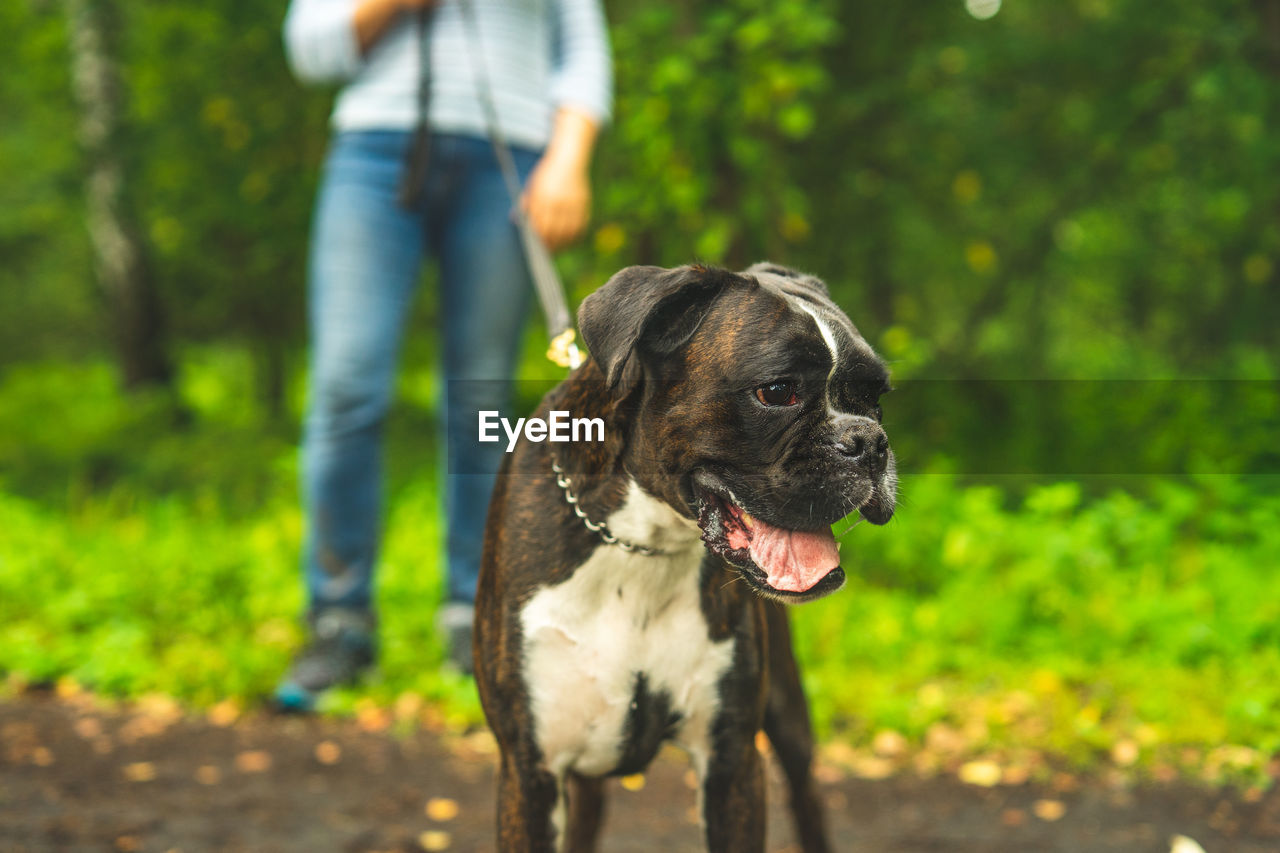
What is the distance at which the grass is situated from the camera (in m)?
3.71

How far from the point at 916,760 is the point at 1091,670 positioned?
0.93 metres

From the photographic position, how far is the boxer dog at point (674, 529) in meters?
1.74

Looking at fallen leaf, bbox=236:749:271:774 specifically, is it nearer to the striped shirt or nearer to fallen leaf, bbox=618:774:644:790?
fallen leaf, bbox=618:774:644:790

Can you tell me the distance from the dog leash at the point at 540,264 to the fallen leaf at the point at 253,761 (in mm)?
1876

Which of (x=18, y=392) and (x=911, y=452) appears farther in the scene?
(x=18, y=392)

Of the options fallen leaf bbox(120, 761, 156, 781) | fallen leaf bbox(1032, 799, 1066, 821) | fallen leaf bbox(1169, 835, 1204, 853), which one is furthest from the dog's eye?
fallen leaf bbox(120, 761, 156, 781)

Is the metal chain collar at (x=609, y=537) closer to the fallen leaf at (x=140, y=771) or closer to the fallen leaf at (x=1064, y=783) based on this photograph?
the fallen leaf at (x=1064, y=783)

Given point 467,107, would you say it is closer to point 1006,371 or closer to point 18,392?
point 1006,371

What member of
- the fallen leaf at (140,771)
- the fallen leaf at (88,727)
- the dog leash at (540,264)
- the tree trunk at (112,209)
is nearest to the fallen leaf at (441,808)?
the fallen leaf at (140,771)

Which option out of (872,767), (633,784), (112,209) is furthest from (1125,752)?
(112,209)

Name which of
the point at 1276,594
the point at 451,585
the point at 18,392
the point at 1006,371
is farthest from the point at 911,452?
the point at 18,392

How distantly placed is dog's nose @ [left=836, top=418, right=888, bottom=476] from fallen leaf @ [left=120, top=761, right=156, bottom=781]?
279 cm

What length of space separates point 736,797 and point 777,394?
820 mm

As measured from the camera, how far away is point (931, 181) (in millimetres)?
7258
